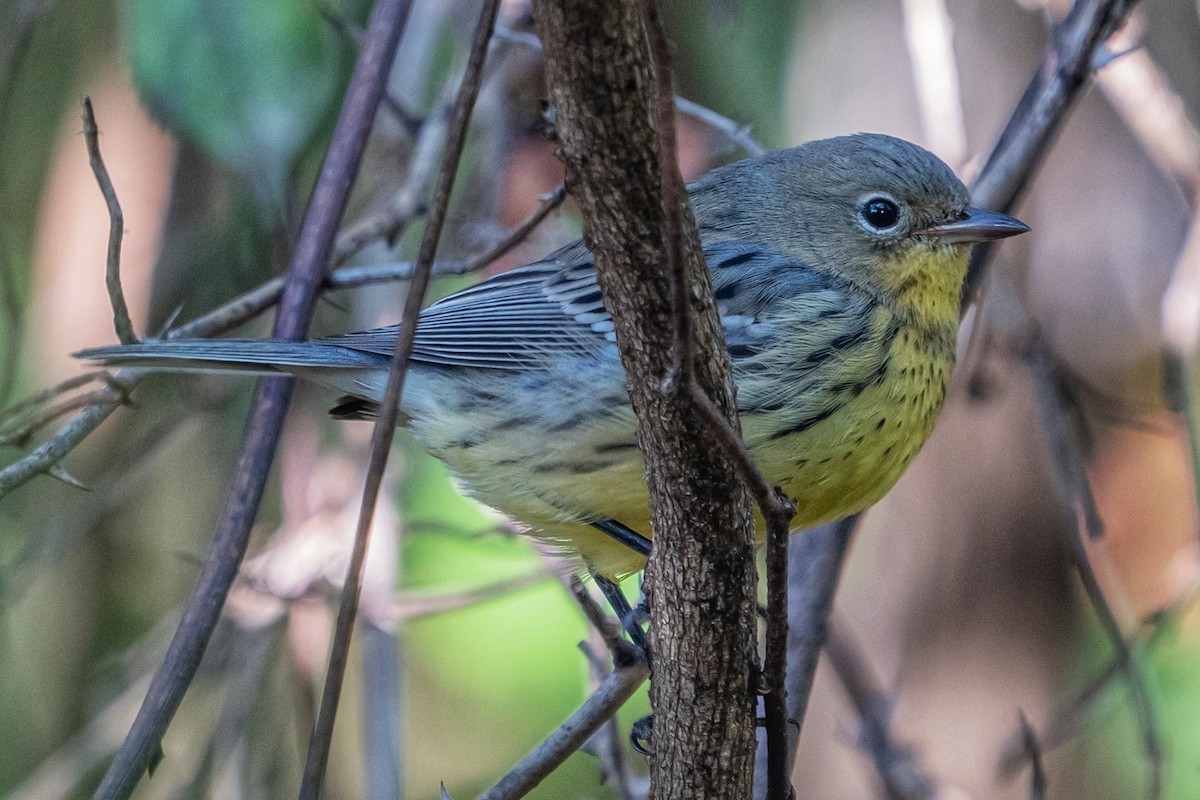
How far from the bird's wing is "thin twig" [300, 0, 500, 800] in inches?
48.6

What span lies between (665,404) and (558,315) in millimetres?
1527

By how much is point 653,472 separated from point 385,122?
3.05 m

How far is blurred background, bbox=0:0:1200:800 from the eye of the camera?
4066 mm

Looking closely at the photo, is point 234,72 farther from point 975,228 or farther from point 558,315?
point 975,228

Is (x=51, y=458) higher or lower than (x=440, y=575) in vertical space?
higher

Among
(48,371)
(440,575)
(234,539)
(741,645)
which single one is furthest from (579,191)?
(48,371)

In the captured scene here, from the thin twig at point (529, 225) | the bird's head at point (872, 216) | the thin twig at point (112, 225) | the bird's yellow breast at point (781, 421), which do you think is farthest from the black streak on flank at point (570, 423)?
the thin twig at point (112, 225)

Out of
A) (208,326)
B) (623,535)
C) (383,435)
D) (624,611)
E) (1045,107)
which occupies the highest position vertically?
(1045,107)

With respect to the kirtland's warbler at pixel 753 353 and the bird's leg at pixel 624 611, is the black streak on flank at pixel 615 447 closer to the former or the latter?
the kirtland's warbler at pixel 753 353

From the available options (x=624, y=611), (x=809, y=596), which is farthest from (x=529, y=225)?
(x=809, y=596)

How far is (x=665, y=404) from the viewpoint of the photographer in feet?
5.55

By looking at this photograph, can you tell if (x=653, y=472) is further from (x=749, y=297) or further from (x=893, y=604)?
(x=893, y=604)

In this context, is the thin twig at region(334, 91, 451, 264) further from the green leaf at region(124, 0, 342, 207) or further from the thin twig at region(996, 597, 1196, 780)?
the thin twig at region(996, 597, 1196, 780)

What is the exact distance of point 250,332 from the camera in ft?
16.3
